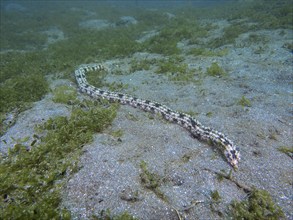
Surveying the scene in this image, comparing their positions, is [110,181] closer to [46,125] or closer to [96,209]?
[96,209]

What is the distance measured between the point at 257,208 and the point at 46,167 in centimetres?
459

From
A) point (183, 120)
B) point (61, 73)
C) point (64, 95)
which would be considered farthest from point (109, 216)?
point (61, 73)

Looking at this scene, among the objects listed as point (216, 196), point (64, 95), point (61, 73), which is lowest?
point (61, 73)

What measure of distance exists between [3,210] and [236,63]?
1146 centimetres

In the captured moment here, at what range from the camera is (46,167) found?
17.3 feet

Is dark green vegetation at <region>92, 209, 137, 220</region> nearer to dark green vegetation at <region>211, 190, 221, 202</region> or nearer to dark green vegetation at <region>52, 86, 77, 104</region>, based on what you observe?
dark green vegetation at <region>211, 190, 221, 202</region>

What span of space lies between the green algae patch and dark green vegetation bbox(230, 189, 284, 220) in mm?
3238

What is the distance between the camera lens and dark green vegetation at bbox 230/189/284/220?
4.35m

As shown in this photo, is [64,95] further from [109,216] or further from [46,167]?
[109,216]

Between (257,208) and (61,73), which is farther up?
(257,208)

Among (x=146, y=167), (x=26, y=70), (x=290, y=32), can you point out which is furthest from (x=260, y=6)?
(x=146, y=167)

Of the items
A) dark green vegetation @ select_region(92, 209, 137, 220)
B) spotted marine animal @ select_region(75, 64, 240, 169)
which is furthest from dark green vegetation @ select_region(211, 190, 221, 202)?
dark green vegetation @ select_region(92, 209, 137, 220)

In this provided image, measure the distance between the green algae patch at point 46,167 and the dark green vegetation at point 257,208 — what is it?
3.24 m

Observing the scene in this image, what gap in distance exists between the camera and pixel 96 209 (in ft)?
14.5
